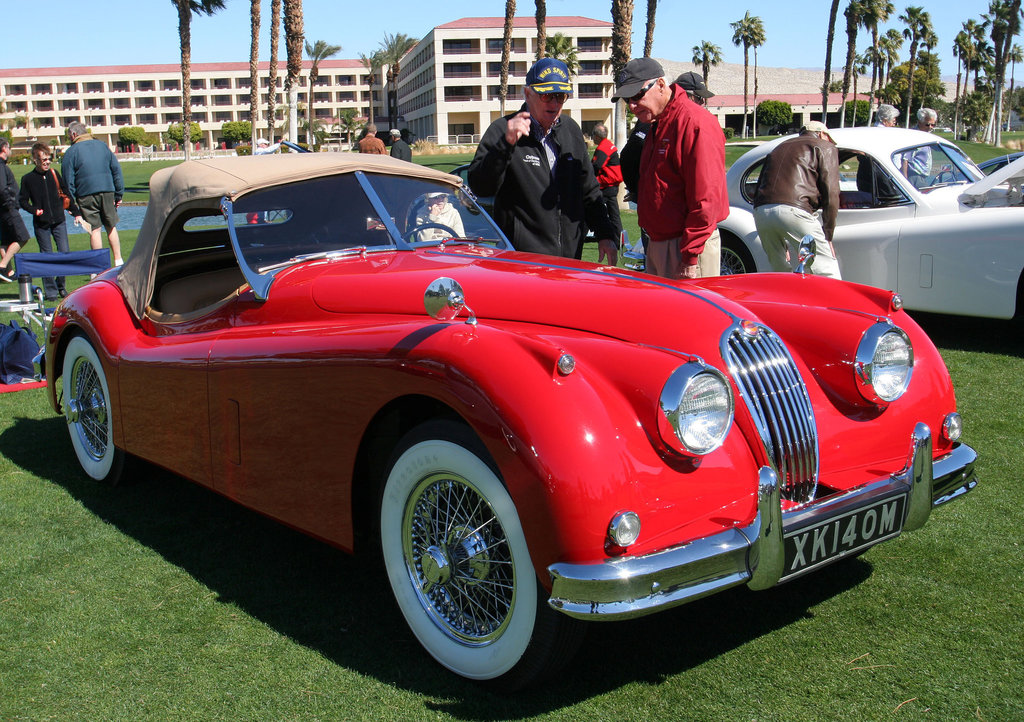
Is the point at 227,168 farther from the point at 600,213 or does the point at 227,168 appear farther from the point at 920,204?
the point at 920,204

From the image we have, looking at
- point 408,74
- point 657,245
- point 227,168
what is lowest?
point 657,245

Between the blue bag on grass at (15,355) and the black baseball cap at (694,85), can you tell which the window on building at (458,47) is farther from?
the blue bag on grass at (15,355)

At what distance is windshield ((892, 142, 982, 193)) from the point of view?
24.2 ft

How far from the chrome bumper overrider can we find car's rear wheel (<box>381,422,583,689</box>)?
20 cm

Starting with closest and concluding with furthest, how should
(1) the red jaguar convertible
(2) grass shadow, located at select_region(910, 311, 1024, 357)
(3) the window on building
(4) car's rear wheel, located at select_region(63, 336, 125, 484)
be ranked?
1. (1) the red jaguar convertible
2. (4) car's rear wheel, located at select_region(63, 336, 125, 484)
3. (2) grass shadow, located at select_region(910, 311, 1024, 357)
4. (3) the window on building

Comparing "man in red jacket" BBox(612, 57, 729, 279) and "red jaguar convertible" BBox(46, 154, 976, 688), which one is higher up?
"man in red jacket" BBox(612, 57, 729, 279)

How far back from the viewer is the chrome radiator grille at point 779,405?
276 cm

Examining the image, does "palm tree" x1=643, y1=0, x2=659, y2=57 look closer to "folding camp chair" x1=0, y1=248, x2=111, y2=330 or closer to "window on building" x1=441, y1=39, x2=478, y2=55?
"folding camp chair" x1=0, y1=248, x2=111, y2=330

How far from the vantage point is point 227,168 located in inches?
157

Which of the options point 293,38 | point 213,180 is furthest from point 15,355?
point 293,38

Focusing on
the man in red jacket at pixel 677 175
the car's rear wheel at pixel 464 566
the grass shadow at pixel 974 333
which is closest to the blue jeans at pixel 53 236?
the man in red jacket at pixel 677 175

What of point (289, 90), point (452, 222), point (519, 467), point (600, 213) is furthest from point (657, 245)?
point (289, 90)

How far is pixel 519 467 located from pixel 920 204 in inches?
237

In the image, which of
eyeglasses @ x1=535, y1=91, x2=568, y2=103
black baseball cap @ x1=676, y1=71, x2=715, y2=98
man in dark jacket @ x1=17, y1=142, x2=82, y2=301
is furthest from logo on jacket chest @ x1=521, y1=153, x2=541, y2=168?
man in dark jacket @ x1=17, y1=142, x2=82, y2=301
